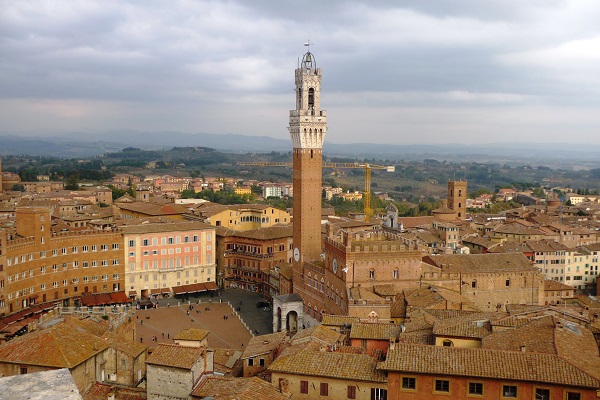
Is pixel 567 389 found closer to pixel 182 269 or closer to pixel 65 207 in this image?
pixel 182 269

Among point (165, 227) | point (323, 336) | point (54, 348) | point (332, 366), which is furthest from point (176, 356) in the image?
point (165, 227)

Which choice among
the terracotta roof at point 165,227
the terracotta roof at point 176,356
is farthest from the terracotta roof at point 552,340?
the terracotta roof at point 165,227

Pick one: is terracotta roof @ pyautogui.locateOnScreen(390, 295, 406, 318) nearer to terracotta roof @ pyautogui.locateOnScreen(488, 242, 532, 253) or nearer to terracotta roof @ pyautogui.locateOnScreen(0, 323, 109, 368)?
terracotta roof @ pyautogui.locateOnScreen(0, 323, 109, 368)

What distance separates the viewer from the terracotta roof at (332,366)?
2269 centimetres

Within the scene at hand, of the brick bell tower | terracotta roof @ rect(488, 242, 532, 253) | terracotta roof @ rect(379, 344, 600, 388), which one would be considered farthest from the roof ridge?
terracotta roof @ rect(488, 242, 532, 253)

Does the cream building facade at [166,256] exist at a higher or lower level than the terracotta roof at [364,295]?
lower

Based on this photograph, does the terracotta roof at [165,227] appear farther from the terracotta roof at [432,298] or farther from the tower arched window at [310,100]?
the terracotta roof at [432,298]

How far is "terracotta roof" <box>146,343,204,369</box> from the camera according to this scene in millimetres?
24016

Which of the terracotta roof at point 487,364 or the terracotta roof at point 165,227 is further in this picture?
the terracotta roof at point 165,227

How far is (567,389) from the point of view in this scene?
65.4ft

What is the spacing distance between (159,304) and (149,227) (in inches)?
343

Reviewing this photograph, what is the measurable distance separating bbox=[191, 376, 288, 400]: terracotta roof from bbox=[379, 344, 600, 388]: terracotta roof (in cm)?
406

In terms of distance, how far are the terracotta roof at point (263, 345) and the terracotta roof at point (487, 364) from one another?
897 cm

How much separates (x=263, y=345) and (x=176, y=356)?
7.35 meters
